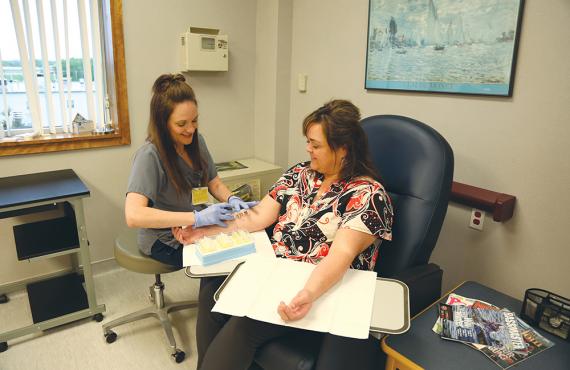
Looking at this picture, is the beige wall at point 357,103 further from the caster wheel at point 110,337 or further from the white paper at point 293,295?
the white paper at point 293,295

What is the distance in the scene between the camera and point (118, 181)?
2.54m

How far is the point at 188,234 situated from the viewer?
61.1 inches

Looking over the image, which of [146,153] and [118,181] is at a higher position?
[146,153]

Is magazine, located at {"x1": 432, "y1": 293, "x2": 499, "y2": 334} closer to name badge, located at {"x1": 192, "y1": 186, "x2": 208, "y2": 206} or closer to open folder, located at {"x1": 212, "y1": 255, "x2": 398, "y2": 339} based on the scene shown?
open folder, located at {"x1": 212, "y1": 255, "x2": 398, "y2": 339}

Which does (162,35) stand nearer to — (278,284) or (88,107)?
(88,107)

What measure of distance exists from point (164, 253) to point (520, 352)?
4.47 ft

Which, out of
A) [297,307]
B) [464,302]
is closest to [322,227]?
[297,307]

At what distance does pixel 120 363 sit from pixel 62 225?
82cm

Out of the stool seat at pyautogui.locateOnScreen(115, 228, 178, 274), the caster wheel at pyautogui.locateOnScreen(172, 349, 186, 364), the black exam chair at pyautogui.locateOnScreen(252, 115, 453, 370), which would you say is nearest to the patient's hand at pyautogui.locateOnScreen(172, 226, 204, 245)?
the stool seat at pyautogui.locateOnScreen(115, 228, 178, 274)

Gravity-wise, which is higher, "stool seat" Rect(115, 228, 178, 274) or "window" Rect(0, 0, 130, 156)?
"window" Rect(0, 0, 130, 156)

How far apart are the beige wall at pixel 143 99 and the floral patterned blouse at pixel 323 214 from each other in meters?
1.30

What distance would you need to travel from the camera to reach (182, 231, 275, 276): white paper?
51.2 inches

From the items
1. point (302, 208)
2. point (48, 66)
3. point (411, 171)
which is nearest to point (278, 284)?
point (302, 208)

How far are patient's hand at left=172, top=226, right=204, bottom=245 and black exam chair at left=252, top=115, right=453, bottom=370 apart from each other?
1.58ft
